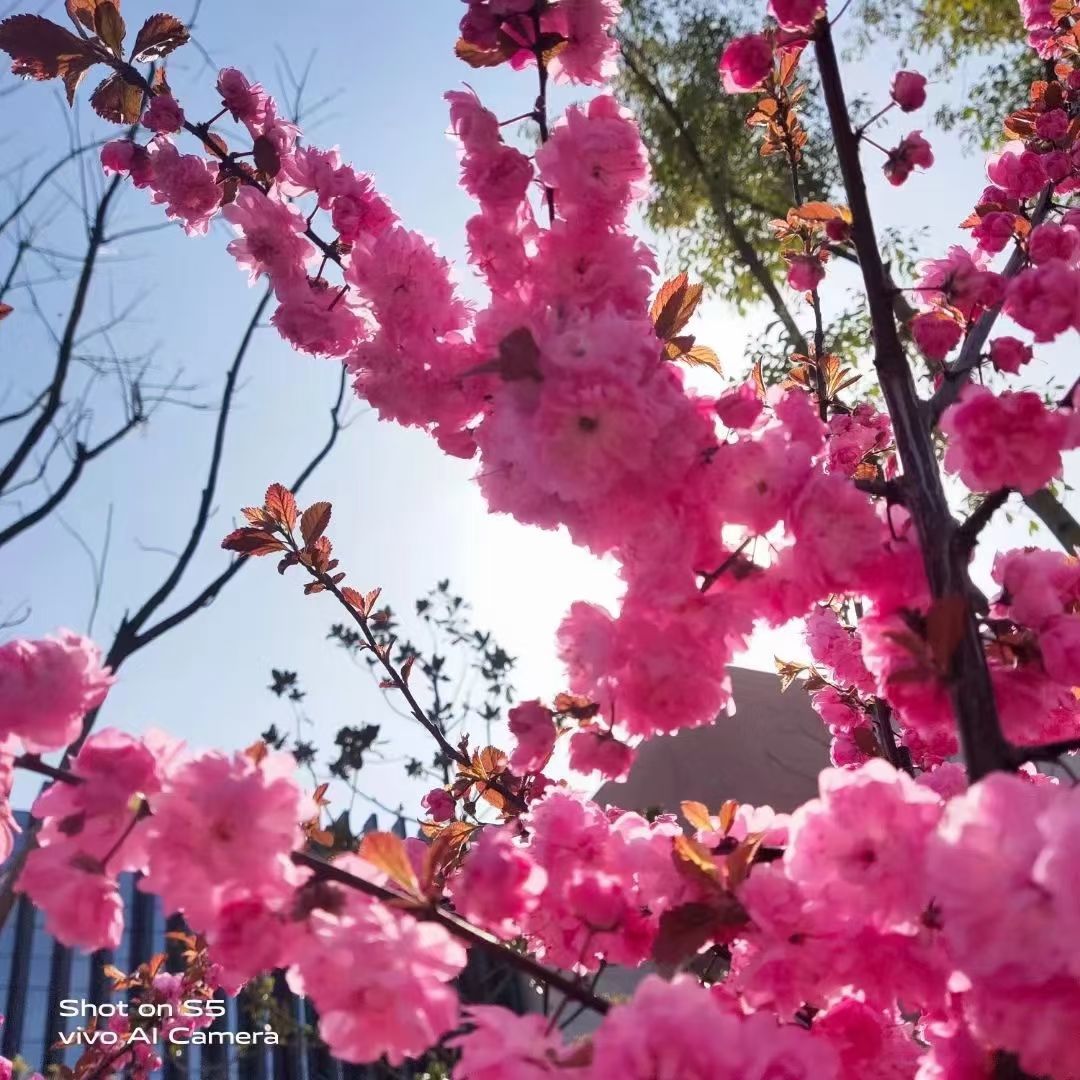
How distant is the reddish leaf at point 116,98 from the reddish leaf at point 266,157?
236 mm

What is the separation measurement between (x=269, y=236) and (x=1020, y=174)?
1.44m

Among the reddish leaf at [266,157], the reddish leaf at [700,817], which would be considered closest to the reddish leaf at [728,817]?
the reddish leaf at [700,817]

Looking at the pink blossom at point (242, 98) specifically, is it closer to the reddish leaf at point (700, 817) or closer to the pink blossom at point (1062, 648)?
the reddish leaf at point (700, 817)

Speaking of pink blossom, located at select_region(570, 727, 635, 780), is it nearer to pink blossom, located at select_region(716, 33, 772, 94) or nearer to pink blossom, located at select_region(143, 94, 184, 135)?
pink blossom, located at select_region(716, 33, 772, 94)

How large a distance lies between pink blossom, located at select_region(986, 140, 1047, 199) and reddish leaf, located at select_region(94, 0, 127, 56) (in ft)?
5.35

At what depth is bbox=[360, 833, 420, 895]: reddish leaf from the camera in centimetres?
72

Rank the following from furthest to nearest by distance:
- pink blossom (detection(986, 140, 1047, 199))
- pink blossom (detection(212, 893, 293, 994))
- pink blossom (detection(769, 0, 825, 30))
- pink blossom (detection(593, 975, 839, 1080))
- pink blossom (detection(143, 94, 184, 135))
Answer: pink blossom (detection(986, 140, 1047, 199))
pink blossom (detection(143, 94, 184, 135))
pink blossom (detection(769, 0, 825, 30))
pink blossom (detection(212, 893, 293, 994))
pink blossom (detection(593, 975, 839, 1080))

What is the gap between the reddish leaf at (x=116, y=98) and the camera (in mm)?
1424

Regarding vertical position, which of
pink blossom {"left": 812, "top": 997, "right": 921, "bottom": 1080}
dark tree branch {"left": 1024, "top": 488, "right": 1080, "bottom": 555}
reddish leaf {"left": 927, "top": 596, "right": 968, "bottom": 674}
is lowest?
pink blossom {"left": 812, "top": 997, "right": 921, "bottom": 1080}

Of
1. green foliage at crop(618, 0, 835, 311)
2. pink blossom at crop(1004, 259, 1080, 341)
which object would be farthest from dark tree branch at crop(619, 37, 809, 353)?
pink blossom at crop(1004, 259, 1080, 341)

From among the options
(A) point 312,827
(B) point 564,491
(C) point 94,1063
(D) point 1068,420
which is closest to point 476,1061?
(B) point 564,491

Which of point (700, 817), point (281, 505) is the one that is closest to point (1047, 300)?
point (700, 817)

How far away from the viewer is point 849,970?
786mm

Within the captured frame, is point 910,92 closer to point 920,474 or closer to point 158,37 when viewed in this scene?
point 920,474
